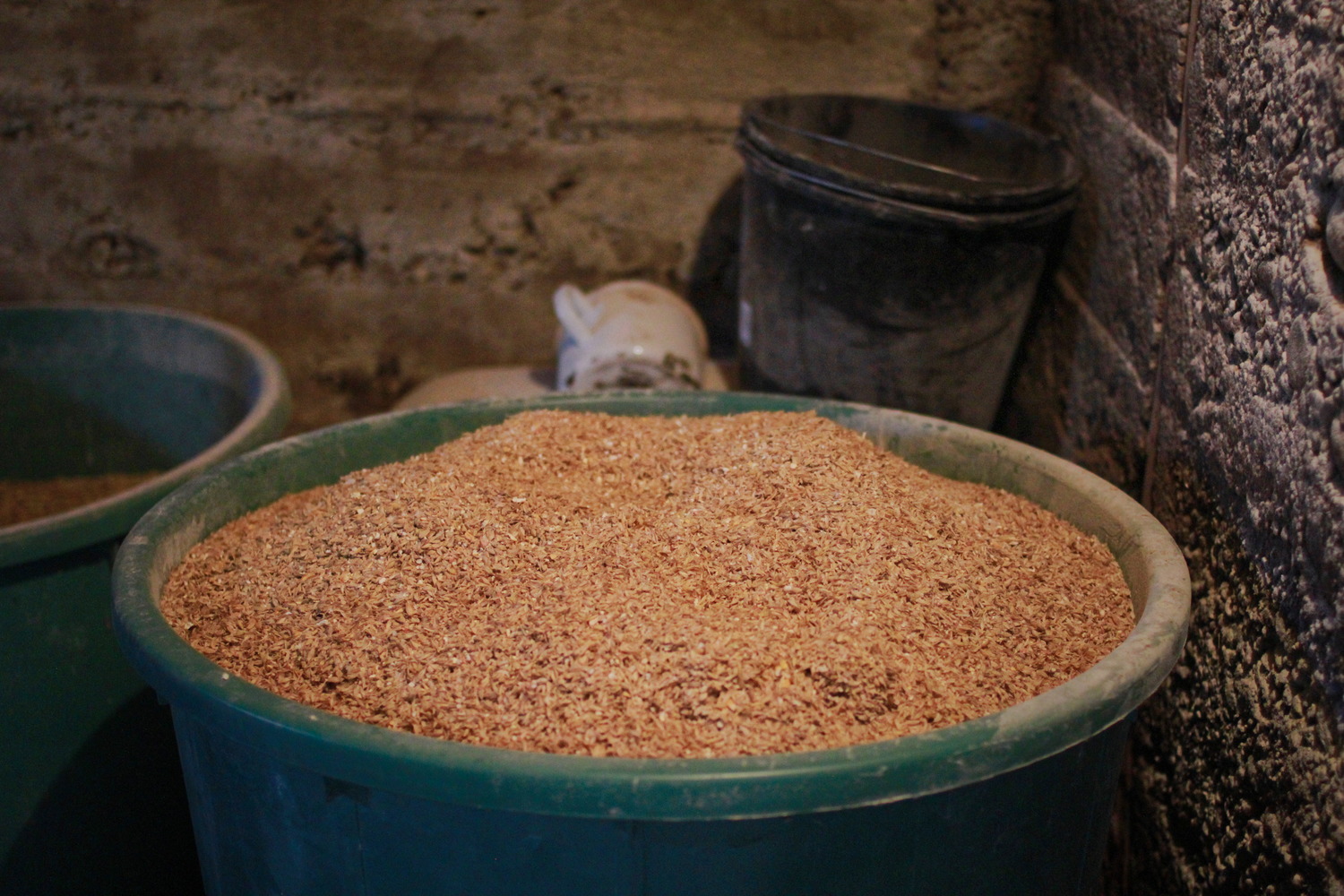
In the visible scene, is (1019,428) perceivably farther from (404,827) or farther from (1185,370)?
(404,827)

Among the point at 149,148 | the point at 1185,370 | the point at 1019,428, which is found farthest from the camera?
the point at 149,148

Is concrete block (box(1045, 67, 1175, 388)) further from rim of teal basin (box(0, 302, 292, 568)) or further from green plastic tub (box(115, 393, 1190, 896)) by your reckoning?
rim of teal basin (box(0, 302, 292, 568))

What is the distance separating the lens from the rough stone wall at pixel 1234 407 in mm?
1044

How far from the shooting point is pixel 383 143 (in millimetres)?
2490

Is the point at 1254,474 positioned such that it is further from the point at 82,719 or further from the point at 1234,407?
the point at 82,719

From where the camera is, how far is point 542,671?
938 millimetres

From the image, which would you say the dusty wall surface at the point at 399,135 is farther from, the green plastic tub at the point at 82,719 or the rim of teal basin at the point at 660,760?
the rim of teal basin at the point at 660,760

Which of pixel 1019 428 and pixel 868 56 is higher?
pixel 868 56

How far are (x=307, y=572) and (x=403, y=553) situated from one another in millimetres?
108

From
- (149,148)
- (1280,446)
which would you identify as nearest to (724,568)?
(1280,446)

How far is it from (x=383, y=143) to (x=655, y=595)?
1.82 metres

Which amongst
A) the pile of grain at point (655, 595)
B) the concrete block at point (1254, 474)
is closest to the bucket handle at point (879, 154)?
the concrete block at point (1254, 474)

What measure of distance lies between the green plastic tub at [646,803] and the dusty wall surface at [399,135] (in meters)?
1.67

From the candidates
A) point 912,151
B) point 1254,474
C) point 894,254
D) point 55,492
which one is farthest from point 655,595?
point 55,492
